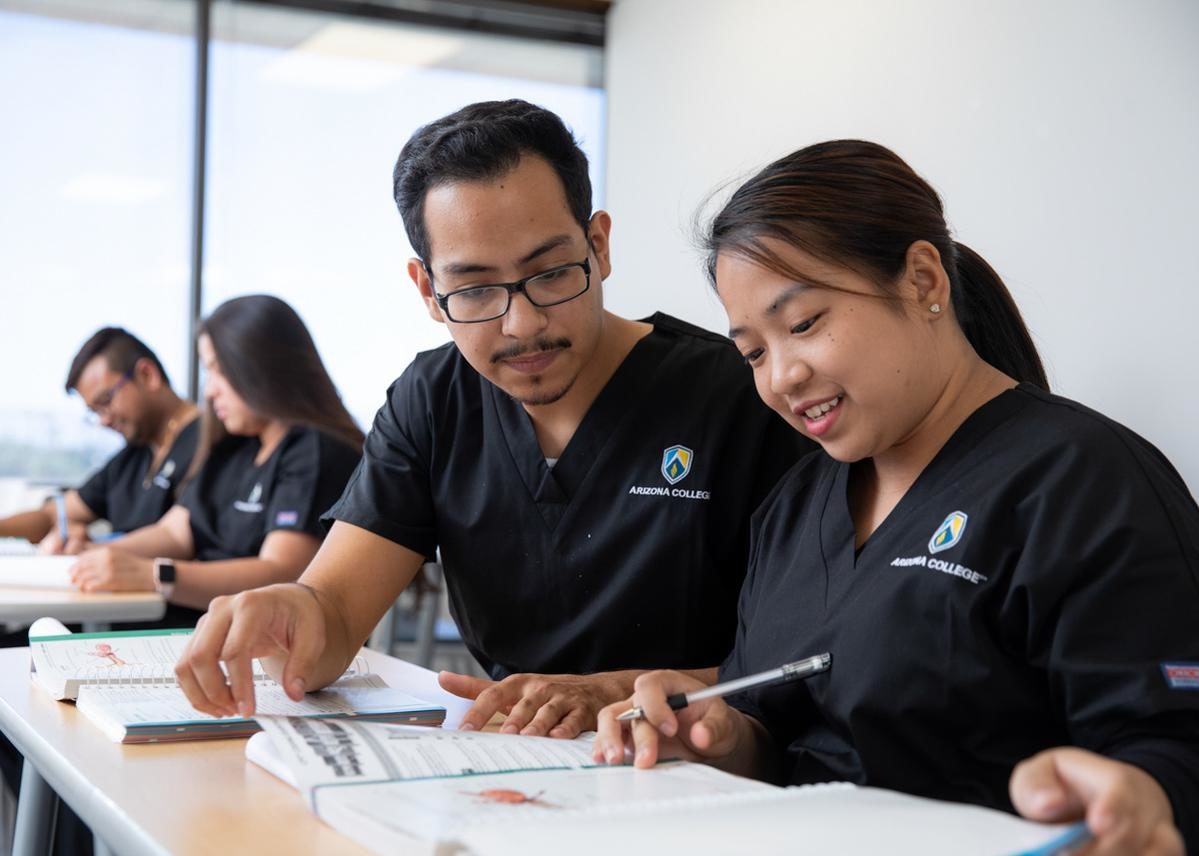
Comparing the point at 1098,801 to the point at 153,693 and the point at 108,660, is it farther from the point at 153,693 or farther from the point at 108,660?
the point at 108,660

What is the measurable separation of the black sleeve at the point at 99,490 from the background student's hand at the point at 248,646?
2.75 metres

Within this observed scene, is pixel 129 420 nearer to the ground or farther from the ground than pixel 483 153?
nearer to the ground

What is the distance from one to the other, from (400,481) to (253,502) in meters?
1.40

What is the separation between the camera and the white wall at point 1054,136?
202cm

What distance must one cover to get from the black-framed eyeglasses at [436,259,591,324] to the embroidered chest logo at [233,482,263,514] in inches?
61.1

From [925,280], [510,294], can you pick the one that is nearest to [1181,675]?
[925,280]

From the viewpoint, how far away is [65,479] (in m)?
4.41

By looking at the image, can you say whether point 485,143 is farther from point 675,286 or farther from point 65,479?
point 65,479

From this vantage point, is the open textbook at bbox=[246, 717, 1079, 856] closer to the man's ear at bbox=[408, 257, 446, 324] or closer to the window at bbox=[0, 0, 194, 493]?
the man's ear at bbox=[408, 257, 446, 324]

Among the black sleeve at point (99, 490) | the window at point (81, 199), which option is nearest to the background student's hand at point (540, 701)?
the black sleeve at point (99, 490)

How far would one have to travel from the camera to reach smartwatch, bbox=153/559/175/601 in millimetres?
2594

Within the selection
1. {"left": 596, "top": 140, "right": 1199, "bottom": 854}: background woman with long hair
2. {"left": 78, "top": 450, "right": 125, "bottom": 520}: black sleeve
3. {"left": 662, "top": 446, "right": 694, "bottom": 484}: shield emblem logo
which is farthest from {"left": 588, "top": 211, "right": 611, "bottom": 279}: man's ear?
{"left": 78, "top": 450, "right": 125, "bottom": 520}: black sleeve

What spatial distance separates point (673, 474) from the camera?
1.61 meters

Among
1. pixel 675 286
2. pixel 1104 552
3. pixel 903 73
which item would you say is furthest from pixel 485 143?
pixel 675 286
